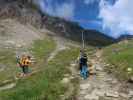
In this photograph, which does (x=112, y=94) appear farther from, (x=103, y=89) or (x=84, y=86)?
(x=84, y=86)

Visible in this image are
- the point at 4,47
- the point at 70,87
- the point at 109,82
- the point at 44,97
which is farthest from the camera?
the point at 4,47

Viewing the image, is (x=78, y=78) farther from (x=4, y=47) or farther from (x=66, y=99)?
(x=4, y=47)

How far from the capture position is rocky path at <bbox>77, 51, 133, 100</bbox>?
973 inches

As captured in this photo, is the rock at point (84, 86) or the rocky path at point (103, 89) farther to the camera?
the rock at point (84, 86)

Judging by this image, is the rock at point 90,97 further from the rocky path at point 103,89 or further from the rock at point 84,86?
the rock at point 84,86

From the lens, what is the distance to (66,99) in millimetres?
24016

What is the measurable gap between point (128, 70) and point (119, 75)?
3.21ft

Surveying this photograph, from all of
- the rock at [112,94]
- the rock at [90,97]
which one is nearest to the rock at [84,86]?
the rock at [90,97]

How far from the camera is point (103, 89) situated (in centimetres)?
2681

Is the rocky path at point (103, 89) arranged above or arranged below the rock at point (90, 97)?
above

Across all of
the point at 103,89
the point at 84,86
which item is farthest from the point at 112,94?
the point at 84,86

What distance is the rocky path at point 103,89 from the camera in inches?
973

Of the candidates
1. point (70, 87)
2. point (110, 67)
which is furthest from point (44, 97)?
point (110, 67)

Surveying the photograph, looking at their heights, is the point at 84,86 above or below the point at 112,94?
above
